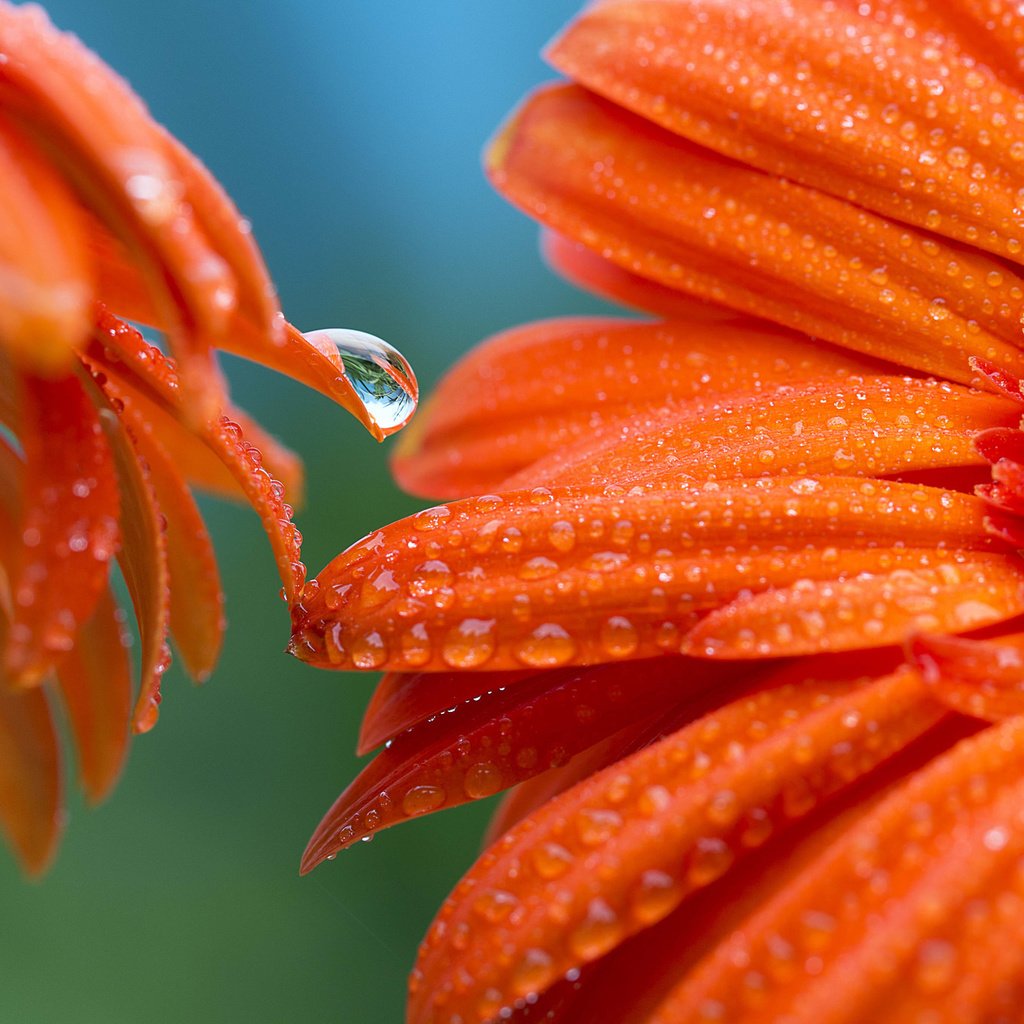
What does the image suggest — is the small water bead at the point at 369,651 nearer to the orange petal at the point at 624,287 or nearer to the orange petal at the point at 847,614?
the orange petal at the point at 847,614

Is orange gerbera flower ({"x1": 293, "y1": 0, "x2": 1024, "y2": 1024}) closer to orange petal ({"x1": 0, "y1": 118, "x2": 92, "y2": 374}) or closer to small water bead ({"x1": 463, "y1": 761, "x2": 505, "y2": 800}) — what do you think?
small water bead ({"x1": 463, "y1": 761, "x2": 505, "y2": 800})

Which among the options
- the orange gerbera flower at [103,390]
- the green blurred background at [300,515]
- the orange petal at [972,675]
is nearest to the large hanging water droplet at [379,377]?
the orange gerbera flower at [103,390]

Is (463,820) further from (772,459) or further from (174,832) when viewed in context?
(772,459)

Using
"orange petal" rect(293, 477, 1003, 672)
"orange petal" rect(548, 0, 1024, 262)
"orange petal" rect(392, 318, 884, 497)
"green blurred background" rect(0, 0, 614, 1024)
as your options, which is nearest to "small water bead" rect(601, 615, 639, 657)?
"orange petal" rect(293, 477, 1003, 672)

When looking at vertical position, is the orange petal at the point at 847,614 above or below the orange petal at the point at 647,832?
above

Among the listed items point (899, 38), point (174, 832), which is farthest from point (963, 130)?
point (174, 832)

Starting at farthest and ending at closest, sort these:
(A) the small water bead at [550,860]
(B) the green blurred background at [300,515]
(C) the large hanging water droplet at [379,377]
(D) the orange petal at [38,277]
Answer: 1. (B) the green blurred background at [300,515]
2. (C) the large hanging water droplet at [379,377]
3. (A) the small water bead at [550,860]
4. (D) the orange petal at [38,277]

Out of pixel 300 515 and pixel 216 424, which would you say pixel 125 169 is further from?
pixel 300 515
